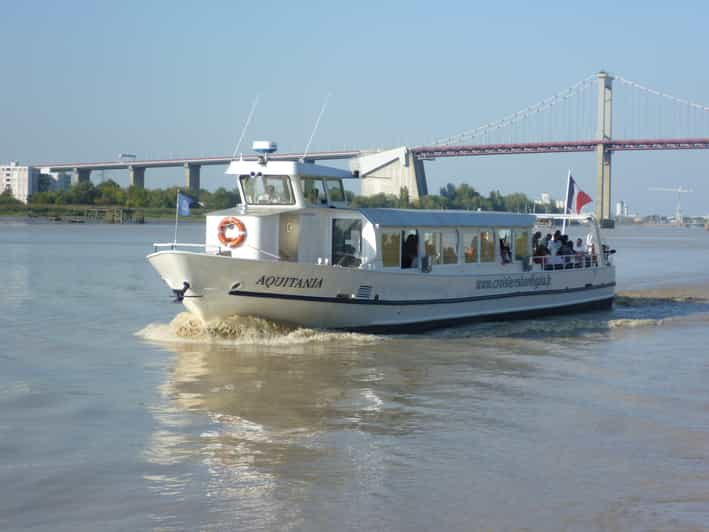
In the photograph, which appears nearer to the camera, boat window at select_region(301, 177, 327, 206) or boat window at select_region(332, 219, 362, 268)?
boat window at select_region(301, 177, 327, 206)

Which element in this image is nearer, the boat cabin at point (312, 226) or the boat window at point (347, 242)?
the boat cabin at point (312, 226)

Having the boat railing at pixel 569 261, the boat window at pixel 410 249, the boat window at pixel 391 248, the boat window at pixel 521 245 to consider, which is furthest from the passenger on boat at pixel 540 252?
the boat window at pixel 391 248

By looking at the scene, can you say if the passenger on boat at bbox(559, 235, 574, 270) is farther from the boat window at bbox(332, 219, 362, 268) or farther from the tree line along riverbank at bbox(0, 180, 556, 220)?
the tree line along riverbank at bbox(0, 180, 556, 220)

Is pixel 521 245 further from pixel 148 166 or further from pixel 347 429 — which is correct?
pixel 148 166

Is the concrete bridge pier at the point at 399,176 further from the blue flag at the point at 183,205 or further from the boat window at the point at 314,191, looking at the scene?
the blue flag at the point at 183,205

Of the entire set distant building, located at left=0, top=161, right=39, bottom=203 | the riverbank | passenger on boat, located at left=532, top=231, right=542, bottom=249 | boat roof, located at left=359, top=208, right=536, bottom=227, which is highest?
distant building, located at left=0, top=161, right=39, bottom=203

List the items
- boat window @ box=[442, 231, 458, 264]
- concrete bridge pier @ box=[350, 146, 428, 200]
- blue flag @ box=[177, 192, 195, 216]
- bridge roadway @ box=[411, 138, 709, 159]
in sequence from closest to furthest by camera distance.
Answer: blue flag @ box=[177, 192, 195, 216]
boat window @ box=[442, 231, 458, 264]
concrete bridge pier @ box=[350, 146, 428, 200]
bridge roadway @ box=[411, 138, 709, 159]

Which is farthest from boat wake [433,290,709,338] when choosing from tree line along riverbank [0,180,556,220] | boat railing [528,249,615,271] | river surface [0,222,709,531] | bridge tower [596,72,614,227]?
tree line along riverbank [0,180,556,220]

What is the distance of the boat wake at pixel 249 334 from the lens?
15.0 metres

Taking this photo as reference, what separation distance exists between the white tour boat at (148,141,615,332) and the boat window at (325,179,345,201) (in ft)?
0.05

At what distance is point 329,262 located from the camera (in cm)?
1594

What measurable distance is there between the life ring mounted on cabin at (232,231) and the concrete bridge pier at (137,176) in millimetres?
108344

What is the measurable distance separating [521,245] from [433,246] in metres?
3.22

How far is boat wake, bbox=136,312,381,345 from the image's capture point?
49.3 feet
